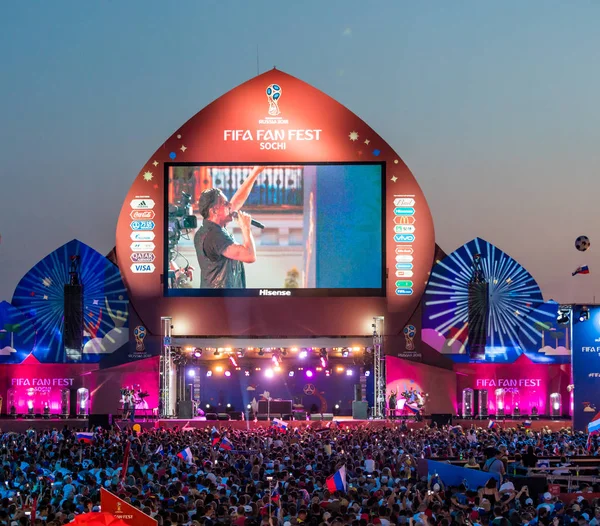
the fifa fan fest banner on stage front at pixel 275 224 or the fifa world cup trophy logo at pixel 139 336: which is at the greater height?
the fifa fan fest banner on stage front at pixel 275 224

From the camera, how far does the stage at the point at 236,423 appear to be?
43.1 m

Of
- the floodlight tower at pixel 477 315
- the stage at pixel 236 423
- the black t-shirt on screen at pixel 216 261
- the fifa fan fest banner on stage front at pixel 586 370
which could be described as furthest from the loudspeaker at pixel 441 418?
the black t-shirt on screen at pixel 216 261

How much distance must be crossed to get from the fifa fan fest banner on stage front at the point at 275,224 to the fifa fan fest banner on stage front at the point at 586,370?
527 inches

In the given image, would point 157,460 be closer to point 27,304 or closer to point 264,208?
point 264,208

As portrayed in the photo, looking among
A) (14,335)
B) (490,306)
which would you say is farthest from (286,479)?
(14,335)

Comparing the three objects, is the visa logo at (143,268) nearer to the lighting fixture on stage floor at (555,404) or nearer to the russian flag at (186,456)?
the lighting fixture on stage floor at (555,404)

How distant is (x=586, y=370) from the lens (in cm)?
3681

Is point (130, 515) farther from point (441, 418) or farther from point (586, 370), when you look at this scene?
point (441, 418)

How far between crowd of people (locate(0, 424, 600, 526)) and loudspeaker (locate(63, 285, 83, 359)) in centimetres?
1431

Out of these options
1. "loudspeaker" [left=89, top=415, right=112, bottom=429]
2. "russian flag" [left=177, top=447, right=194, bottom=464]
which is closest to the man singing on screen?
"loudspeaker" [left=89, top=415, right=112, bottom=429]

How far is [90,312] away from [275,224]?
10216 mm

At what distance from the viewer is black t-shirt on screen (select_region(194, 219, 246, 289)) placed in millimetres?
48031

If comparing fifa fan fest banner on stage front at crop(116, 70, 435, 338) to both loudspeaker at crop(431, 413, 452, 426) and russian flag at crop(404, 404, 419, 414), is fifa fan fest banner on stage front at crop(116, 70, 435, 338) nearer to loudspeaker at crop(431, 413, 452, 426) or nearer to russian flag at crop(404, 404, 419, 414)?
russian flag at crop(404, 404, 419, 414)

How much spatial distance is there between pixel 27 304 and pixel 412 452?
2863 cm
